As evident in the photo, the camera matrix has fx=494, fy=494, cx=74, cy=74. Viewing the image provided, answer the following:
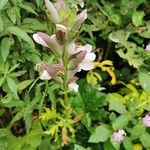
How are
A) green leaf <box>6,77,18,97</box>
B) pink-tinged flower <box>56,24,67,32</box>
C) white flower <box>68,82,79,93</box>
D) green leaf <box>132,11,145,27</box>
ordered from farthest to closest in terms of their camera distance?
1. green leaf <box>132,11,145,27</box>
2. green leaf <box>6,77,18,97</box>
3. white flower <box>68,82,79,93</box>
4. pink-tinged flower <box>56,24,67,32</box>

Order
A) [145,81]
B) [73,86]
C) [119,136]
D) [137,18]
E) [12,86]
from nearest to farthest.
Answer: [73,86], [12,86], [119,136], [145,81], [137,18]

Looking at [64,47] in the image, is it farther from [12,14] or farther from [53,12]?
[12,14]

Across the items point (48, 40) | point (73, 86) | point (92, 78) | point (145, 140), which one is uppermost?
point (48, 40)

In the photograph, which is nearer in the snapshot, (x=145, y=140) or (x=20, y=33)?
(x=20, y=33)

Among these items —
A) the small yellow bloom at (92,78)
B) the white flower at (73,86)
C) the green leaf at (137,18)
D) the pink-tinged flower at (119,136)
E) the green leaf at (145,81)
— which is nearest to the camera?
the white flower at (73,86)

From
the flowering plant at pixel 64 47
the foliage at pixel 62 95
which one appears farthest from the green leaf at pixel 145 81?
the flowering plant at pixel 64 47

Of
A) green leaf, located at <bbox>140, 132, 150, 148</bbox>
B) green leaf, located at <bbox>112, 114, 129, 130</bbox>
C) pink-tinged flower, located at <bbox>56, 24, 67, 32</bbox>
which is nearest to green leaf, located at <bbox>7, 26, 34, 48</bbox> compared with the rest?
pink-tinged flower, located at <bbox>56, 24, 67, 32</bbox>

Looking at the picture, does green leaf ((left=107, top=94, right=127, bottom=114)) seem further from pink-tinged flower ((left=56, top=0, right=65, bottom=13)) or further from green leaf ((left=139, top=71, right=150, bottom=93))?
pink-tinged flower ((left=56, top=0, right=65, bottom=13))

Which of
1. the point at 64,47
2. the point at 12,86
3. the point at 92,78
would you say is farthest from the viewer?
the point at 92,78

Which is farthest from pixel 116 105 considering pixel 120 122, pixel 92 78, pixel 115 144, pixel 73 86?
pixel 73 86

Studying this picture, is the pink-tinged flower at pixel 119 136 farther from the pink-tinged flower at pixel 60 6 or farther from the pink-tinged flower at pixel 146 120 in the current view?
the pink-tinged flower at pixel 60 6
